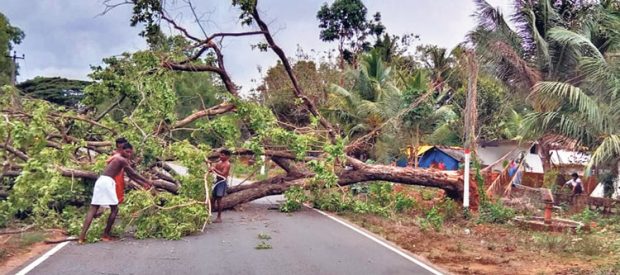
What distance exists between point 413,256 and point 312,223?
461cm

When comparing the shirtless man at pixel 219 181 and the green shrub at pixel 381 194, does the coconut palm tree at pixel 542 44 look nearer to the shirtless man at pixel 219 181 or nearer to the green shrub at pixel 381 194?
the green shrub at pixel 381 194

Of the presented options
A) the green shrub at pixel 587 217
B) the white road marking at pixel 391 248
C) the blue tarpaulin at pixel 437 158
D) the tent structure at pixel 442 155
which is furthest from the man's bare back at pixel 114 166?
the blue tarpaulin at pixel 437 158

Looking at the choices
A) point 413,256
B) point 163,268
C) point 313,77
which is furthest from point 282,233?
point 313,77

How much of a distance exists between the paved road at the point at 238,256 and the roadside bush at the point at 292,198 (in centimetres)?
346

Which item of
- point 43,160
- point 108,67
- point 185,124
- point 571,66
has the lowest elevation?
point 43,160

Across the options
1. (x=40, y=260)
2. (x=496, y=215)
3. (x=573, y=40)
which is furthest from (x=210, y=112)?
(x=573, y=40)

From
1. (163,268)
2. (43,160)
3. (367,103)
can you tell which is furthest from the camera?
(367,103)

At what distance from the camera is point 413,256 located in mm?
11203

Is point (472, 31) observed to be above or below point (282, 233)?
above

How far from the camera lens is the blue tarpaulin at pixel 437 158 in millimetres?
35094

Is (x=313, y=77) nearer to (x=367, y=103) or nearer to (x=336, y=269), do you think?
(x=367, y=103)

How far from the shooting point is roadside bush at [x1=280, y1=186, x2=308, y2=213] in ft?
58.1

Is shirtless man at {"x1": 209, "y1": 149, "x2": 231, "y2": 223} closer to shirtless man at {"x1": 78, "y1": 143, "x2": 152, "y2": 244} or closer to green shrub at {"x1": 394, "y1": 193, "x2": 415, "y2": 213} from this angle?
shirtless man at {"x1": 78, "y1": 143, "x2": 152, "y2": 244}

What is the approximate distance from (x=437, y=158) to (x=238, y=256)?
89.5 ft
